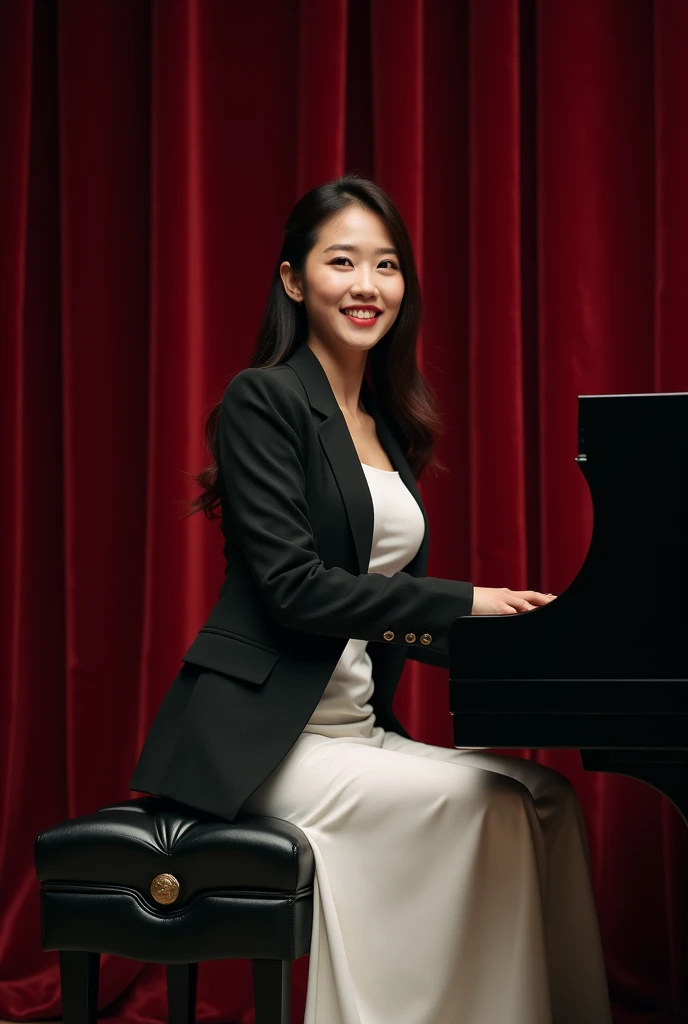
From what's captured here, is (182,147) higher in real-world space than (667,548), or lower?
higher

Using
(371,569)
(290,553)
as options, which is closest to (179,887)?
(290,553)

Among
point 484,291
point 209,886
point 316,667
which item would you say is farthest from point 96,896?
point 484,291

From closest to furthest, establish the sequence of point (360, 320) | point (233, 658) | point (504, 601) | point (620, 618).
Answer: point (620, 618) → point (504, 601) → point (233, 658) → point (360, 320)

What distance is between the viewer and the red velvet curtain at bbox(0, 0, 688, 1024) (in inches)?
94.7

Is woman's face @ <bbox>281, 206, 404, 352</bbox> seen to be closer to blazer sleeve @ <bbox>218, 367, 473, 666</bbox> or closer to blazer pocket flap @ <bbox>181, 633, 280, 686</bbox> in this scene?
blazer sleeve @ <bbox>218, 367, 473, 666</bbox>

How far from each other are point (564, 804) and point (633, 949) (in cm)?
82

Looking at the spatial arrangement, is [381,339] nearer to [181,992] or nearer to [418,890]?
[418,890]

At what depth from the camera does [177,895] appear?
1.54 metres

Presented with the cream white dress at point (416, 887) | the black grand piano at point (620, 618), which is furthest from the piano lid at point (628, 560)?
the cream white dress at point (416, 887)

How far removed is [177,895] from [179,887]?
0.04ft

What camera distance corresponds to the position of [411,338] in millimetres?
2049

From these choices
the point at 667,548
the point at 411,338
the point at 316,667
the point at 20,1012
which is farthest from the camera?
the point at 20,1012

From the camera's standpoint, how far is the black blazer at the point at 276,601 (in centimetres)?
157

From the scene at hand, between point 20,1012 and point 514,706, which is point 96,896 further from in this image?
point 20,1012
